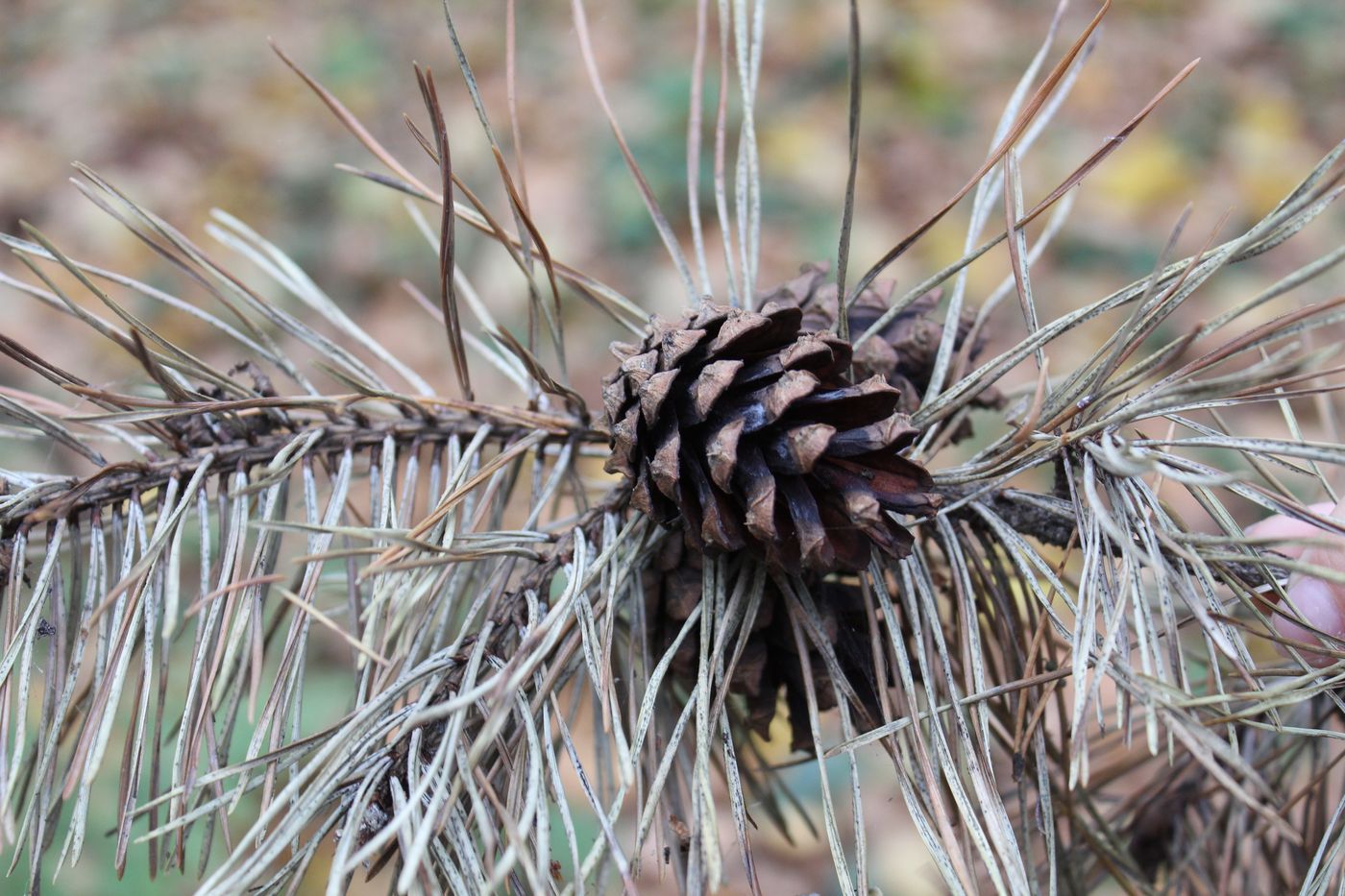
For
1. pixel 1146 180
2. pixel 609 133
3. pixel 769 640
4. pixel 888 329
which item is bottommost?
pixel 769 640

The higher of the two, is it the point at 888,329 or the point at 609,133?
the point at 609,133

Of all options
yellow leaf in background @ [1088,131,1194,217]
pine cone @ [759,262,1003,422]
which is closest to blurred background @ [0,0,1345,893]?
yellow leaf in background @ [1088,131,1194,217]

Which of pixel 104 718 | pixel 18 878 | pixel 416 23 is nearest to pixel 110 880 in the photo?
pixel 18 878

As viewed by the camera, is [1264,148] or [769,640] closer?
[769,640]

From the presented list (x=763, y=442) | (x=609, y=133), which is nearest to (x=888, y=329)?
(x=763, y=442)

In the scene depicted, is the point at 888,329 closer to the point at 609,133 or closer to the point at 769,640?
the point at 769,640

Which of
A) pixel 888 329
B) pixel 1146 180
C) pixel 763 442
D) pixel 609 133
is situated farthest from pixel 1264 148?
pixel 763 442

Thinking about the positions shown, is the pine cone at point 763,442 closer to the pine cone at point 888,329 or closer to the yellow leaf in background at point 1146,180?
the pine cone at point 888,329
